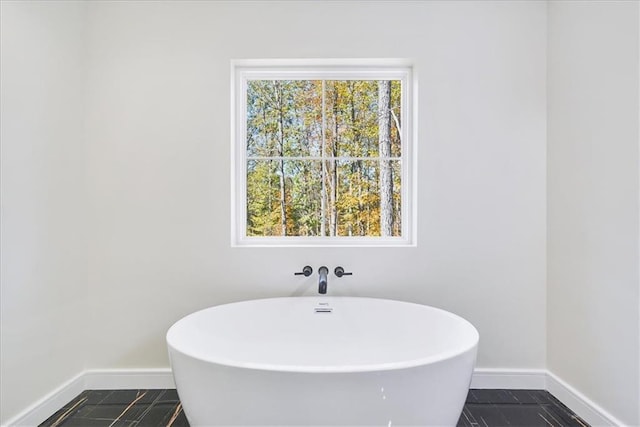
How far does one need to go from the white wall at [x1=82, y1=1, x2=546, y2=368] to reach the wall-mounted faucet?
563 mm

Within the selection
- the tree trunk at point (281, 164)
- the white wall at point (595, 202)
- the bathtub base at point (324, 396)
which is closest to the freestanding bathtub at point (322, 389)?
the bathtub base at point (324, 396)

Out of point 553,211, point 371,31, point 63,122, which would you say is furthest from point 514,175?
point 63,122

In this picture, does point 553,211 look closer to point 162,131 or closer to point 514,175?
point 514,175

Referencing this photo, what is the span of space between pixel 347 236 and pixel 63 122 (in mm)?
1784

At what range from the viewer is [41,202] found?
176 cm

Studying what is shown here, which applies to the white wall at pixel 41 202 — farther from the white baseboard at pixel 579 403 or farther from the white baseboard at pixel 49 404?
the white baseboard at pixel 579 403

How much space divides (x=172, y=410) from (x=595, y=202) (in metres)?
2.43

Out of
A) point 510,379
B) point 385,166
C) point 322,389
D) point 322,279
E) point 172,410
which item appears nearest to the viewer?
point 322,389

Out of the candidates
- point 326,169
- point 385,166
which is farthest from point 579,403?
point 326,169

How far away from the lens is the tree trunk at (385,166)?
7.36 feet

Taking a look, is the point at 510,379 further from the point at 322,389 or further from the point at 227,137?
the point at 227,137

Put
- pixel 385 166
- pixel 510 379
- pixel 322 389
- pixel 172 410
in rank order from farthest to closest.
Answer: pixel 385 166 < pixel 510 379 < pixel 172 410 < pixel 322 389

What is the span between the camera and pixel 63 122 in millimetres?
1902

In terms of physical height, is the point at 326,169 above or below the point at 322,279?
above
